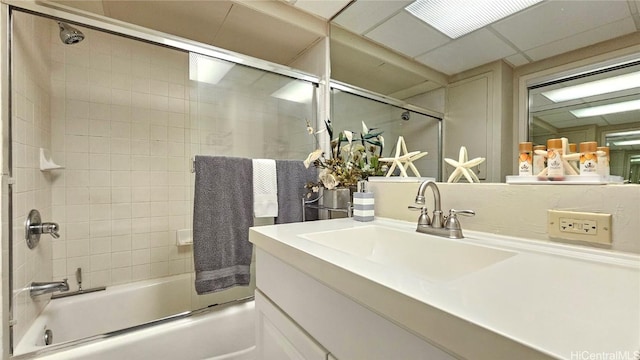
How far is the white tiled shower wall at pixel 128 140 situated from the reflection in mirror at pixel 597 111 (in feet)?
3.95

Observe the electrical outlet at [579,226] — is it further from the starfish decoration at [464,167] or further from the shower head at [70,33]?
the shower head at [70,33]

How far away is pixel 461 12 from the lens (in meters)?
1.08

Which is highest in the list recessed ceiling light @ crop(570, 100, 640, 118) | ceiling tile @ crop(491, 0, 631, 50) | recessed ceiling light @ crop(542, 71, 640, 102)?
ceiling tile @ crop(491, 0, 631, 50)

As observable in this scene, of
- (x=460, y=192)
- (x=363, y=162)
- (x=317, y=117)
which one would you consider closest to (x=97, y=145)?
(x=317, y=117)

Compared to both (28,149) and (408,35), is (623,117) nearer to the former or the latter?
(408,35)

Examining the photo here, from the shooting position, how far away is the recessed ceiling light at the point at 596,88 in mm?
695

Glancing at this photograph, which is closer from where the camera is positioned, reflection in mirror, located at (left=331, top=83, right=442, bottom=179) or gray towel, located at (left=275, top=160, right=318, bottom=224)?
reflection in mirror, located at (left=331, top=83, right=442, bottom=179)

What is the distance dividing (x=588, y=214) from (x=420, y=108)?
710 mm

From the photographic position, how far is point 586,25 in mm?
767

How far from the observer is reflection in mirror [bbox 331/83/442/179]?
1129 millimetres

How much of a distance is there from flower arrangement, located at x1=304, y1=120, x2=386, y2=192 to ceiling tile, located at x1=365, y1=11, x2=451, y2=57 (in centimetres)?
41

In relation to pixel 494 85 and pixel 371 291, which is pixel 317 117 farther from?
pixel 371 291

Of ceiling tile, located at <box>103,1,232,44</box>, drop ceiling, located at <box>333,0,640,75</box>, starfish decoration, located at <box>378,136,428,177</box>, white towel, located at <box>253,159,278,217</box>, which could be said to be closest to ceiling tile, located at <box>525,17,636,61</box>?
drop ceiling, located at <box>333,0,640,75</box>

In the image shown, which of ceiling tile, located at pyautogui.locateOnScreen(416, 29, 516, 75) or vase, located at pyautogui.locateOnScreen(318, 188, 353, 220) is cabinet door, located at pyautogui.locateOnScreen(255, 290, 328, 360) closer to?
vase, located at pyautogui.locateOnScreen(318, 188, 353, 220)
